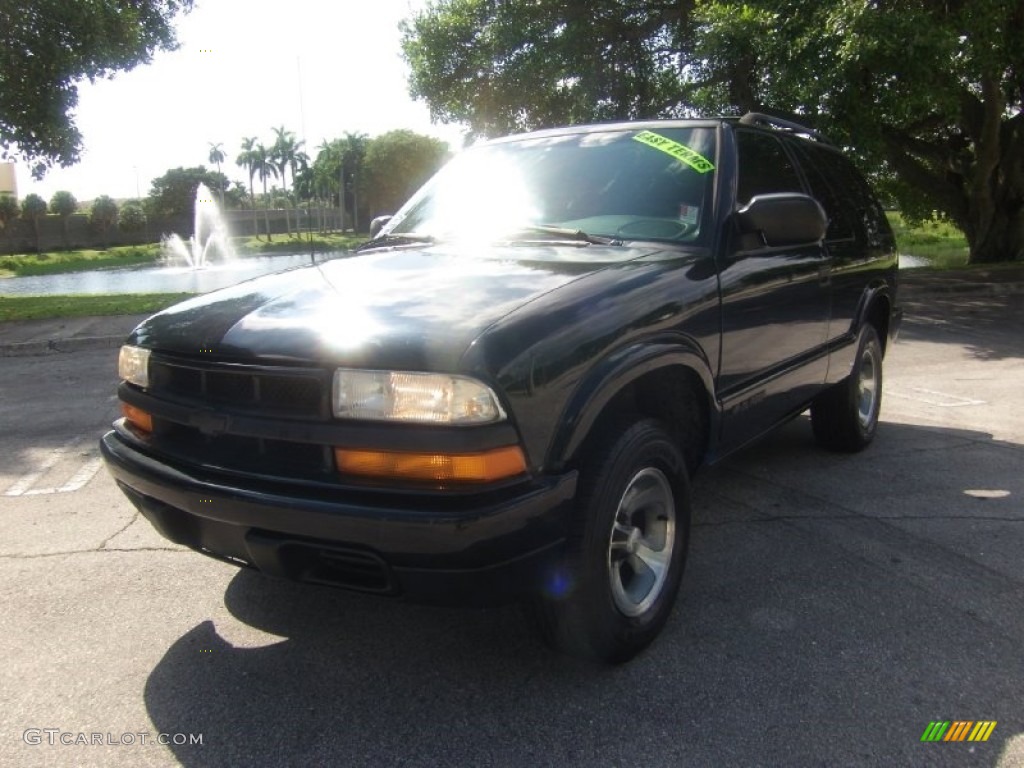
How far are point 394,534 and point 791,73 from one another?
37.5 feet

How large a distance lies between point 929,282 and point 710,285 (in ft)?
44.9

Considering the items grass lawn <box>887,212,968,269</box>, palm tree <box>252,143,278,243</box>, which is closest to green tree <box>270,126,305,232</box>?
palm tree <box>252,143,278,243</box>

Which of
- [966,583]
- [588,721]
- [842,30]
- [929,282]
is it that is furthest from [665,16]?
[588,721]

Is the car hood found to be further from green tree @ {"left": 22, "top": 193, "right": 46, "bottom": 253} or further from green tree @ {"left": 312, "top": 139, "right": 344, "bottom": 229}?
green tree @ {"left": 312, "top": 139, "right": 344, "bottom": 229}

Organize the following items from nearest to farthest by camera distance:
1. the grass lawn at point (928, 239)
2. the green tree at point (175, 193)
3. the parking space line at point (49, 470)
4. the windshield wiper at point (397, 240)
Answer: the windshield wiper at point (397, 240) → the parking space line at point (49, 470) → the grass lawn at point (928, 239) → the green tree at point (175, 193)

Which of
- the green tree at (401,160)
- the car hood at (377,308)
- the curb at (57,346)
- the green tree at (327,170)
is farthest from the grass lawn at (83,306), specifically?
the green tree at (327,170)

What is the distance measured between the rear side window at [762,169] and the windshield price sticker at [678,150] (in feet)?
0.59

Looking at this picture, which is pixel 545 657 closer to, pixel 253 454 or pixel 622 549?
pixel 622 549

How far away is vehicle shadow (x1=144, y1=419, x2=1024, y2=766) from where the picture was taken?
228 cm

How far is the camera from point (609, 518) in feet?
7.95

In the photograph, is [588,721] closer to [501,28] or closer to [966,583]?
[966,583]

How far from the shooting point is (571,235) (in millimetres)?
3238

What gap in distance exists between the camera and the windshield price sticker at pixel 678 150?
3416 millimetres

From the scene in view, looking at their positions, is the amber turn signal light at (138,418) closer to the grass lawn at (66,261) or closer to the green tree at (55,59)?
the green tree at (55,59)
